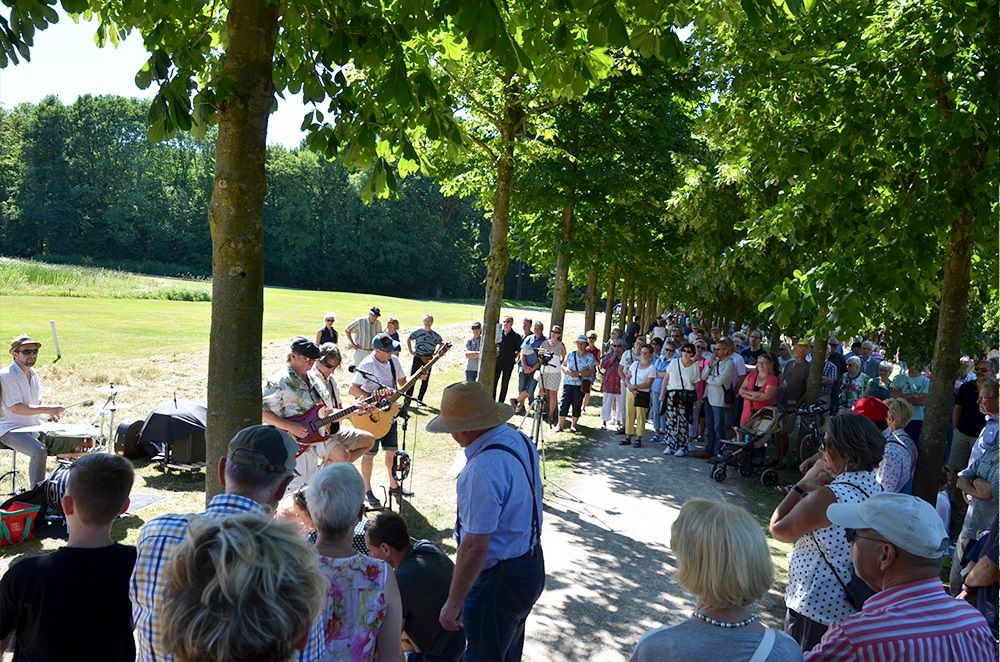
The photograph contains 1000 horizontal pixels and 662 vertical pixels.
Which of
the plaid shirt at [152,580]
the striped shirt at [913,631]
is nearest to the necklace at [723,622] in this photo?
the striped shirt at [913,631]

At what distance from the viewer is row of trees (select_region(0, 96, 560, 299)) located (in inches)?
3302

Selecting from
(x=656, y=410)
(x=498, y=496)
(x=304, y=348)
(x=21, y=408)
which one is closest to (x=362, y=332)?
(x=656, y=410)

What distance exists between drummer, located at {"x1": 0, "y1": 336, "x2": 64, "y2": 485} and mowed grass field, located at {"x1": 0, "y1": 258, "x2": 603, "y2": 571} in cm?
110

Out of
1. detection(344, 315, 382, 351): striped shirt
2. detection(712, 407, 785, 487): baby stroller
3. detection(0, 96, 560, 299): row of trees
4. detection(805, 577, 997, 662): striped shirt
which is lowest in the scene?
detection(712, 407, 785, 487): baby stroller

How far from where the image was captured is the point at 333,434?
7.65 m

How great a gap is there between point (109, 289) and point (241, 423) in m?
46.3

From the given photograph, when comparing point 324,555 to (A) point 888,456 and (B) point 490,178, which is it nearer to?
(A) point 888,456

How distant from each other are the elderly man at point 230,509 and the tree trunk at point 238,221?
A: 83 centimetres

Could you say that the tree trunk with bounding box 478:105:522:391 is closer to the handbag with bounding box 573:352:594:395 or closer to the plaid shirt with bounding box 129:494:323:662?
the handbag with bounding box 573:352:594:395

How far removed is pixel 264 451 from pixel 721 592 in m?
1.78

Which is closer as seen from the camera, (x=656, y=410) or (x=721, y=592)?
(x=721, y=592)

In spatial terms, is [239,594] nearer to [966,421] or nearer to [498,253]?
[498,253]

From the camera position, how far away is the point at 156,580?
2574 millimetres

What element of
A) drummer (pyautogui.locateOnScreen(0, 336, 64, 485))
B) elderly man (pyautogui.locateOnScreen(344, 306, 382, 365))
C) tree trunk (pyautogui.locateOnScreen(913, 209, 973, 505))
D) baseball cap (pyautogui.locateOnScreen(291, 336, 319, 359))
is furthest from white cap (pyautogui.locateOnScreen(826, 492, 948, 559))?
elderly man (pyautogui.locateOnScreen(344, 306, 382, 365))
